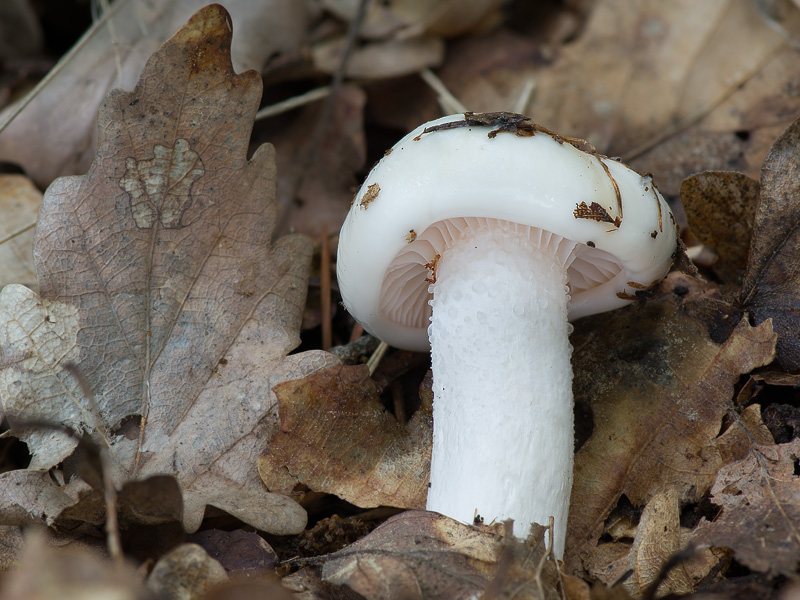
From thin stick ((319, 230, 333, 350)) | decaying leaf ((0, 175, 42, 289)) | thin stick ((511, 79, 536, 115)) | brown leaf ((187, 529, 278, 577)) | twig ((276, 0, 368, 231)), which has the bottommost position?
thin stick ((511, 79, 536, 115))

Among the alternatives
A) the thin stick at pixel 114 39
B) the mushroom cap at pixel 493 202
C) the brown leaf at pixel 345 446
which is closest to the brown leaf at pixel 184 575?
the brown leaf at pixel 345 446

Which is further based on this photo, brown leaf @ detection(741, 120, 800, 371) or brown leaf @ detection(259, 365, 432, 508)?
brown leaf @ detection(741, 120, 800, 371)

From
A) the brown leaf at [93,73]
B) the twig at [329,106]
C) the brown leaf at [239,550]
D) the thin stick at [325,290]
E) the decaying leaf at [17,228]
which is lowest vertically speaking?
the thin stick at [325,290]

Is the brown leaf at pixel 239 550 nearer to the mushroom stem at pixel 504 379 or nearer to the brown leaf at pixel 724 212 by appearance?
the mushroom stem at pixel 504 379

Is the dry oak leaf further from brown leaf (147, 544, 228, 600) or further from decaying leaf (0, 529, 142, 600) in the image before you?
decaying leaf (0, 529, 142, 600)

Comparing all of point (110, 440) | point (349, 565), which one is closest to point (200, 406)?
point (110, 440)

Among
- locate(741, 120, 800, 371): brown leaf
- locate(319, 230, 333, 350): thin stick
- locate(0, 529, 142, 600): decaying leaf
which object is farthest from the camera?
locate(319, 230, 333, 350): thin stick

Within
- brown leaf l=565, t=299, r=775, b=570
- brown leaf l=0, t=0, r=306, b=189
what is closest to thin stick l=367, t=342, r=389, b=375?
brown leaf l=565, t=299, r=775, b=570

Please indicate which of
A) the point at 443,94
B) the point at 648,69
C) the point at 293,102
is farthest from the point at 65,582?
the point at 648,69
